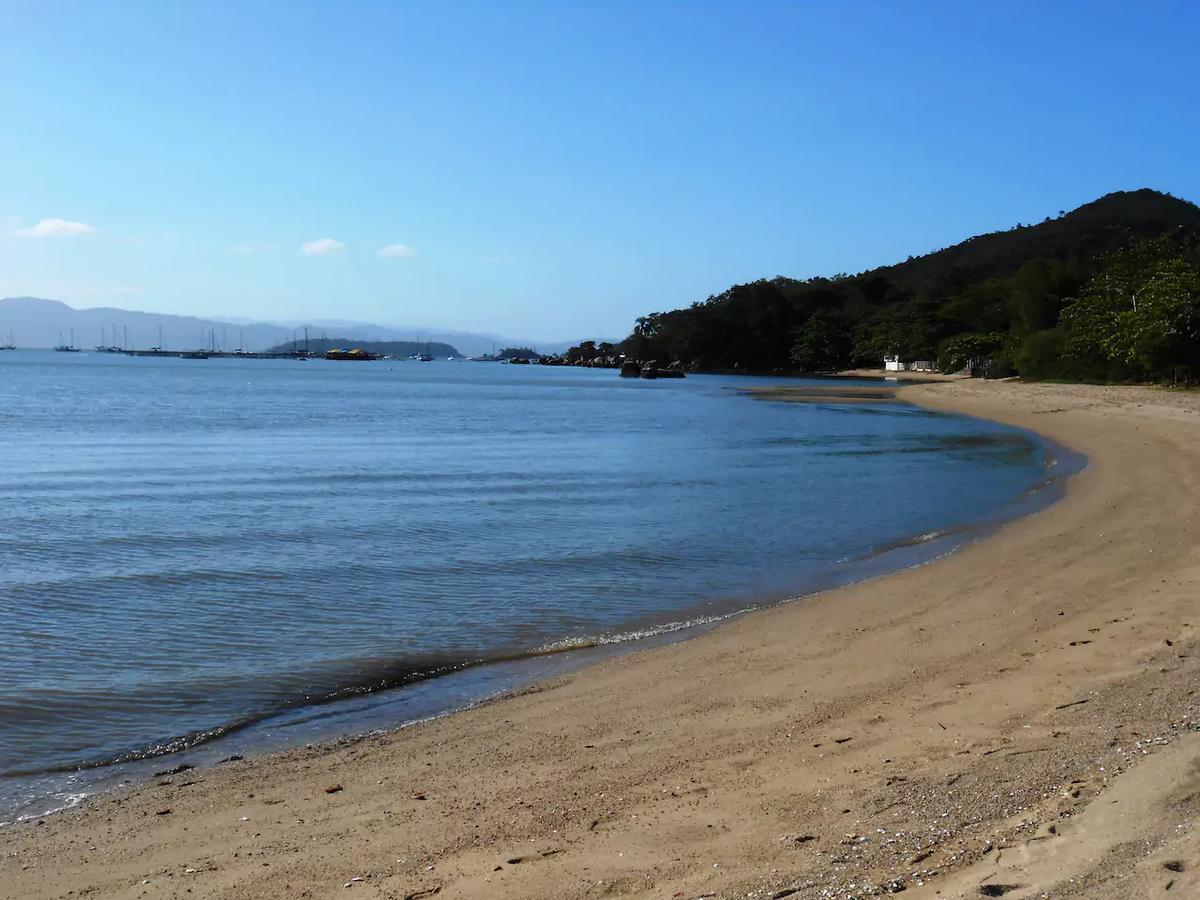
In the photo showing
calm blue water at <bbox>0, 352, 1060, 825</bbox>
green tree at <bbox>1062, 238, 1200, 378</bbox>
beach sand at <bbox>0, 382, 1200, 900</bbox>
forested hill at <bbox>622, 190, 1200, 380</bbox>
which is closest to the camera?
beach sand at <bbox>0, 382, 1200, 900</bbox>

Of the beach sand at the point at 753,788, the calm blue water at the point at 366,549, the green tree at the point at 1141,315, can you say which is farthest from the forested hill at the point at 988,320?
the beach sand at the point at 753,788

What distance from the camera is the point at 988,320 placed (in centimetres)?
10331

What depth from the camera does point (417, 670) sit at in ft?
32.5

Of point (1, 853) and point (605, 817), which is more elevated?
point (605, 817)

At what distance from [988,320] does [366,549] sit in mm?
97924

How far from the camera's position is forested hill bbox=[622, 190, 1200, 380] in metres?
48.9

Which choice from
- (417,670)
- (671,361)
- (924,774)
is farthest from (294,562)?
(671,361)

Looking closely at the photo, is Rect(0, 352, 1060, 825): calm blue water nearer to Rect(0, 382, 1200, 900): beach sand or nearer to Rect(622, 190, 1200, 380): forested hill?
Rect(0, 382, 1200, 900): beach sand

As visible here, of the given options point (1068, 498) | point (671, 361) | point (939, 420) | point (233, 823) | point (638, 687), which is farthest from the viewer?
point (671, 361)

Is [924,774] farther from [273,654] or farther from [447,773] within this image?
[273,654]

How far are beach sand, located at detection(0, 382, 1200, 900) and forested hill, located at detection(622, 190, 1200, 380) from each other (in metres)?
43.1

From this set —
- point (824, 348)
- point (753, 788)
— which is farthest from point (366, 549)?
point (824, 348)

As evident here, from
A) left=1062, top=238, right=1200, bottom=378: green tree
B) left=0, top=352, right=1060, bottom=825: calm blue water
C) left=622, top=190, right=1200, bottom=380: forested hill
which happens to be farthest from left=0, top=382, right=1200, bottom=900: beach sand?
left=622, top=190, right=1200, bottom=380: forested hill

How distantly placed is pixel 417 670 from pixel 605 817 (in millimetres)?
4613
